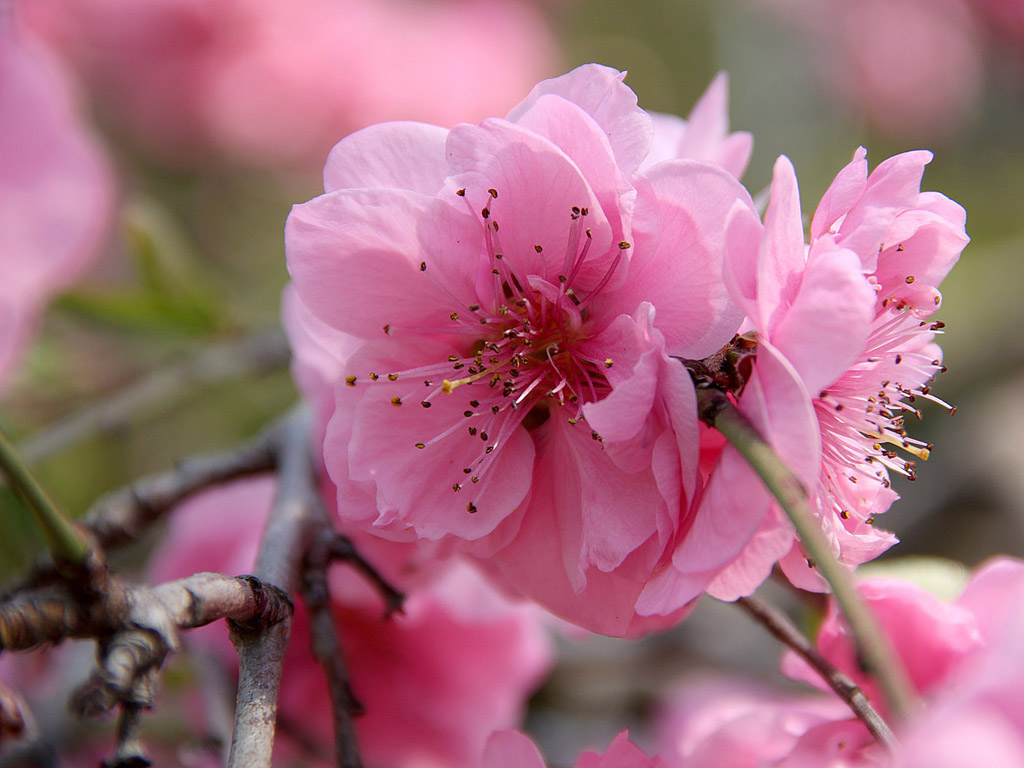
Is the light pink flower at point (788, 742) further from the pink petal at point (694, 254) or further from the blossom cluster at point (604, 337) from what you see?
the pink petal at point (694, 254)

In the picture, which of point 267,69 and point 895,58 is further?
point 895,58

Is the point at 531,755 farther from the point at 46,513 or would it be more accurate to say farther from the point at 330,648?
the point at 46,513

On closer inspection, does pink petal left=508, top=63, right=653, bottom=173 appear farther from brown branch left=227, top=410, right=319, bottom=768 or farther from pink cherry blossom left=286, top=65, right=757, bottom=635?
brown branch left=227, top=410, right=319, bottom=768

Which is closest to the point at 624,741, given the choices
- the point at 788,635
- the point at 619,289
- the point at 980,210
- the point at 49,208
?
the point at 788,635

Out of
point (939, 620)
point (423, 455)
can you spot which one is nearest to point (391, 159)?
point (423, 455)

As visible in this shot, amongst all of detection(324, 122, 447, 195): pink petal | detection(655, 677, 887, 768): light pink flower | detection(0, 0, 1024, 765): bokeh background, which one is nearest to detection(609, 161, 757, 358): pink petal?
detection(324, 122, 447, 195): pink petal

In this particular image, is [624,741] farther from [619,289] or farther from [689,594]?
[619,289]
